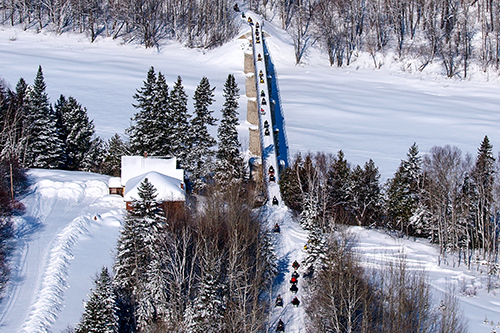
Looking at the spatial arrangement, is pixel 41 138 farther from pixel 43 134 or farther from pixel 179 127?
pixel 179 127

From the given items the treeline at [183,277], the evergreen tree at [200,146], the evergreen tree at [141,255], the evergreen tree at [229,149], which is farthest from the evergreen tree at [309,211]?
the evergreen tree at [141,255]

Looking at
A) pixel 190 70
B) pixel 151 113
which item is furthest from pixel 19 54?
pixel 151 113

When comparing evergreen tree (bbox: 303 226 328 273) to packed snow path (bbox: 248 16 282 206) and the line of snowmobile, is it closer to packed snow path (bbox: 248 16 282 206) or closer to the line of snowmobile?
the line of snowmobile

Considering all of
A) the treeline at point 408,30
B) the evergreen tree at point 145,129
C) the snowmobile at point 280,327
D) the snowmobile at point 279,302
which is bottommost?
the snowmobile at point 280,327

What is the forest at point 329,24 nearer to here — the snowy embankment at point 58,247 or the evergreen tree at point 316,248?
the snowy embankment at point 58,247

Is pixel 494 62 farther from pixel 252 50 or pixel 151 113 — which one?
pixel 151 113

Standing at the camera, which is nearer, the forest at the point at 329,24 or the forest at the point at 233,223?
the forest at the point at 233,223
